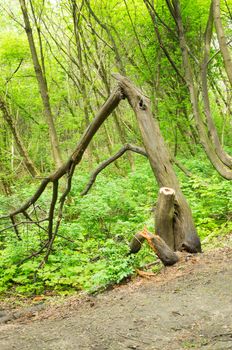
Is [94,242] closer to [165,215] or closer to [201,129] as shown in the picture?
[165,215]

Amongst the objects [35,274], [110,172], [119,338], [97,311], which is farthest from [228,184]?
[110,172]

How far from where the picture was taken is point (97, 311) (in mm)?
3984

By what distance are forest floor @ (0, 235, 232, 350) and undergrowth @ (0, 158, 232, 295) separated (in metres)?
0.57

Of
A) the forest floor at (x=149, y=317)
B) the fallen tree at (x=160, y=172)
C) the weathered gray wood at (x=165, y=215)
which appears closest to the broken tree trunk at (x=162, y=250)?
the fallen tree at (x=160, y=172)

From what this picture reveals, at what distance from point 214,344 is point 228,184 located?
5.89 meters

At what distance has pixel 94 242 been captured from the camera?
25.9 feet

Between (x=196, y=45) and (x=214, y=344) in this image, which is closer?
(x=214, y=344)

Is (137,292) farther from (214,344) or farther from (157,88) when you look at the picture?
(157,88)

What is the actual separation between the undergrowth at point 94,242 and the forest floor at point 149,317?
Answer: 568mm

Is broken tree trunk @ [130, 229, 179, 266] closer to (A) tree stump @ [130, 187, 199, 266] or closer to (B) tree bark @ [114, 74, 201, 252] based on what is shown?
(A) tree stump @ [130, 187, 199, 266]

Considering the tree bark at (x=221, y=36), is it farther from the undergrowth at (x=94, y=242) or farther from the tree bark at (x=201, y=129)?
the undergrowth at (x=94, y=242)

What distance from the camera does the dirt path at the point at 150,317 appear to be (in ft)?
9.81

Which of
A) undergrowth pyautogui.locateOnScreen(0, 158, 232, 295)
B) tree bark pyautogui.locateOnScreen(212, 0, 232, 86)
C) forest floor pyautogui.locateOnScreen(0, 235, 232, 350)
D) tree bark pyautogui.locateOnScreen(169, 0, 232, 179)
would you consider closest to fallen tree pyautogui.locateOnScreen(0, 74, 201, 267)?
forest floor pyautogui.locateOnScreen(0, 235, 232, 350)

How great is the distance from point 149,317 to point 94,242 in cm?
449
